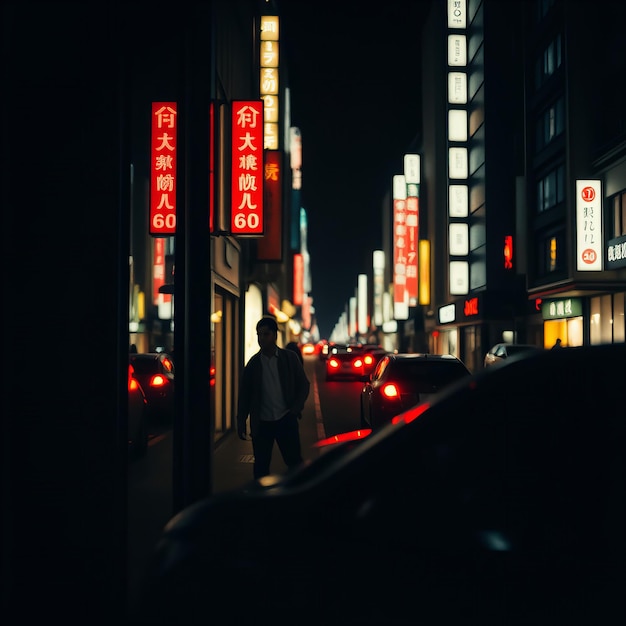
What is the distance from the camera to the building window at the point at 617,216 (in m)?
27.8

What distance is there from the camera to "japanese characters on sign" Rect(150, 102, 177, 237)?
11227mm

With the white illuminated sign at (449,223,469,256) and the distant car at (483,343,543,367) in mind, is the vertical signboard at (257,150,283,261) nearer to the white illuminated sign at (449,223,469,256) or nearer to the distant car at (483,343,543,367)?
the distant car at (483,343,543,367)

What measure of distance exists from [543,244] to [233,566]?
3637 centimetres

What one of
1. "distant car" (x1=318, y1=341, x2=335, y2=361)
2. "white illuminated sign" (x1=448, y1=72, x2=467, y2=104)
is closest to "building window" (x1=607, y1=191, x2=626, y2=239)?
"distant car" (x1=318, y1=341, x2=335, y2=361)

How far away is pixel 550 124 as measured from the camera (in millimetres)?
34969

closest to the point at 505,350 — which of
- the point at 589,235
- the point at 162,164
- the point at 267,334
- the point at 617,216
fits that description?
the point at 589,235

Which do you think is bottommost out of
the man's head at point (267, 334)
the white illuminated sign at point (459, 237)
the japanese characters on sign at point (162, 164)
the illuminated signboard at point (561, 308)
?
the man's head at point (267, 334)

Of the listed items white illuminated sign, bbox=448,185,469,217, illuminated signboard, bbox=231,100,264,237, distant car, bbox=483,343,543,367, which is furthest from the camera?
white illuminated sign, bbox=448,185,469,217

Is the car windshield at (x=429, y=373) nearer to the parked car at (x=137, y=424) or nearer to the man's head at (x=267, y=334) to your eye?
the parked car at (x=137, y=424)

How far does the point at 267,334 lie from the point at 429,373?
454cm

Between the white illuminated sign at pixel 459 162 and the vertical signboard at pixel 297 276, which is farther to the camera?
the vertical signboard at pixel 297 276

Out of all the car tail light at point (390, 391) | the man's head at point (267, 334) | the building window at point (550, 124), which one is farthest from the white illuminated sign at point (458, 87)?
the man's head at point (267, 334)

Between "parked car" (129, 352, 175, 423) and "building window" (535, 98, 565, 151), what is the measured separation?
23.5 metres

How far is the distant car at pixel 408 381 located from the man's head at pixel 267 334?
4221 millimetres
